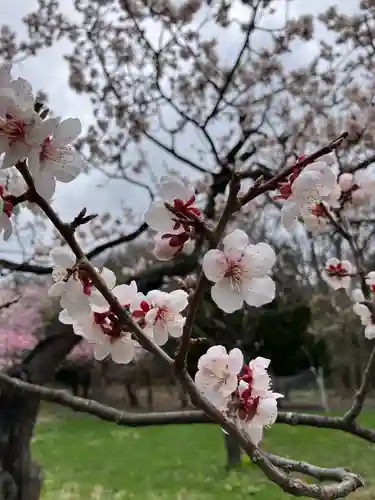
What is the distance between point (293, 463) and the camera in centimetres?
98

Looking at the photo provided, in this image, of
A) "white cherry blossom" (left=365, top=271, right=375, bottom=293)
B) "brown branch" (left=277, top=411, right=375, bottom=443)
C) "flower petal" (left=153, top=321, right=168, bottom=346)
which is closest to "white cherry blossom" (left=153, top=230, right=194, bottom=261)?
"flower petal" (left=153, top=321, right=168, bottom=346)

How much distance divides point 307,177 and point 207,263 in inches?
5.7

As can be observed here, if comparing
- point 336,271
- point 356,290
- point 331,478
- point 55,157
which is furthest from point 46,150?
point 356,290

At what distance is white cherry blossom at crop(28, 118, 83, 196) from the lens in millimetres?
687

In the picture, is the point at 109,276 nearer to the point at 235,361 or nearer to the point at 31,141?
the point at 235,361

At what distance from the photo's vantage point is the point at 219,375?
93 cm

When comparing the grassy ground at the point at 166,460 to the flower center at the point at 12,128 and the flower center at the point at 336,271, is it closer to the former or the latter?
the flower center at the point at 336,271

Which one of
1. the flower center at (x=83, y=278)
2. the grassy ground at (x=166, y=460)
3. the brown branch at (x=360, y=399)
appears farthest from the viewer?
the grassy ground at (x=166, y=460)

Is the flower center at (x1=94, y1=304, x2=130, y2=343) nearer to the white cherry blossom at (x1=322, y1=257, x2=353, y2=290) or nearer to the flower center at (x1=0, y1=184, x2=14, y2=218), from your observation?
the flower center at (x1=0, y1=184, x2=14, y2=218)

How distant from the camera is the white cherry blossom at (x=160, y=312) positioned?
960 mm

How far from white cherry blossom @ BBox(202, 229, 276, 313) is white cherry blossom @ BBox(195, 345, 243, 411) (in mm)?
179

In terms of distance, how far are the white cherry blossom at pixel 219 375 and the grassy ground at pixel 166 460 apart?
4.73 m

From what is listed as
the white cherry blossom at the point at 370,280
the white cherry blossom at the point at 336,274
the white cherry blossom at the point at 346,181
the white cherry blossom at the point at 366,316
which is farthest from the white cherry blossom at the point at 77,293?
the white cherry blossom at the point at 336,274

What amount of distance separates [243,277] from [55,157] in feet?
0.84
